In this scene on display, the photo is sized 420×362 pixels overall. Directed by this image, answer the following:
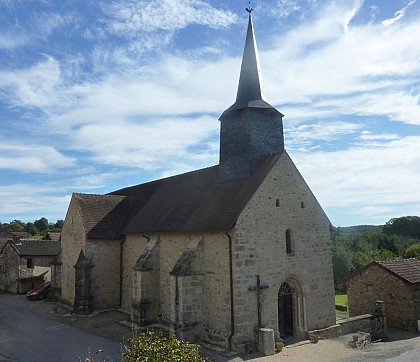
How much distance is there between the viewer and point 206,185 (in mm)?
20281

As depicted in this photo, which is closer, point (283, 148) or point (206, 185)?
point (283, 148)

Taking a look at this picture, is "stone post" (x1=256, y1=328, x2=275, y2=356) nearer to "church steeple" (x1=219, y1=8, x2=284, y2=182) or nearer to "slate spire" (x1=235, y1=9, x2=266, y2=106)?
"church steeple" (x1=219, y1=8, x2=284, y2=182)

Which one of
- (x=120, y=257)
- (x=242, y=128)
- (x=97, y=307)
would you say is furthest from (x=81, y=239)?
(x=242, y=128)

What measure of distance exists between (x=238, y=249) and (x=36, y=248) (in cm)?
2930

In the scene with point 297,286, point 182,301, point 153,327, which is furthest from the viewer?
point 153,327

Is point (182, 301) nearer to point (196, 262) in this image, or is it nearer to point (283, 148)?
point (196, 262)

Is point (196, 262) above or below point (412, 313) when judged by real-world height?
above

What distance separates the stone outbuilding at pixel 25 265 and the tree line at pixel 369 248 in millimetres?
26821

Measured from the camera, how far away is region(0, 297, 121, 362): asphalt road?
14.7 m

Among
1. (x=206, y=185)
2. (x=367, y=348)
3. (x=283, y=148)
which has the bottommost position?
(x=367, y=348)

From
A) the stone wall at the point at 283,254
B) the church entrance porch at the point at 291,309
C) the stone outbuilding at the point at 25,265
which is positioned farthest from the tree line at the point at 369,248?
the stone outbuilding at the point at 25,265

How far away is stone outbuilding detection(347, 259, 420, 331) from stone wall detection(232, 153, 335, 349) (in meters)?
4.49

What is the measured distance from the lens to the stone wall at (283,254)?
1524 cm

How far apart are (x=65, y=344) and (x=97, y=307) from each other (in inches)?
257
